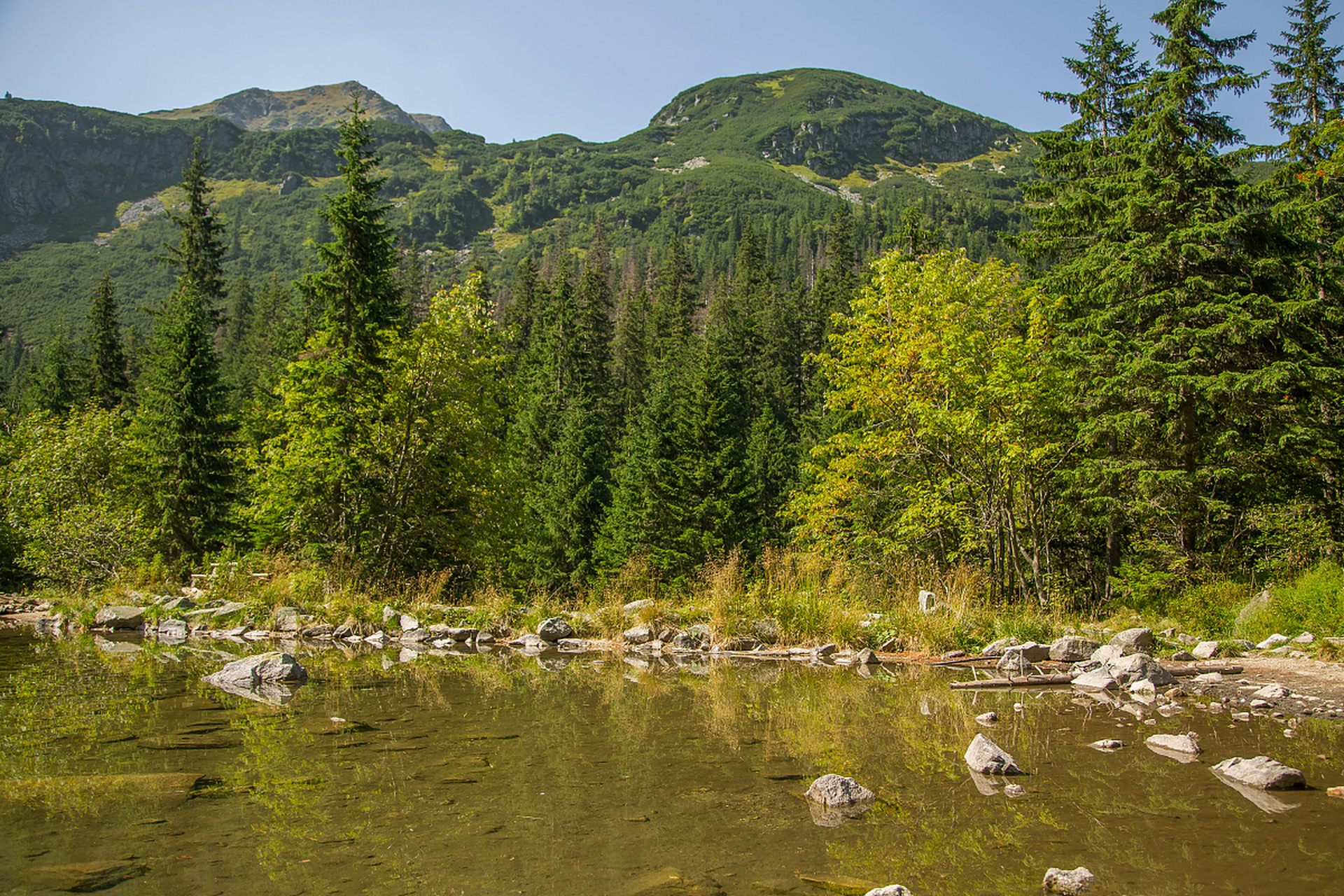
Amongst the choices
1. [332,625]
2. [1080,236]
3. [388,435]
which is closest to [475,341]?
[388,435]

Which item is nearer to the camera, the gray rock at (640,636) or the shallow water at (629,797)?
the shallow water at (629,797)

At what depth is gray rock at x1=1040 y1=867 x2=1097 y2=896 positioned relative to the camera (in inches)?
144

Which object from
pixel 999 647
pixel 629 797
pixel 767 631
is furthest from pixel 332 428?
pixel 629 797

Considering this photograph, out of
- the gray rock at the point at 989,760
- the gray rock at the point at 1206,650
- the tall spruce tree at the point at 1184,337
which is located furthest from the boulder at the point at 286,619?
the tall spruce tree at the point at 1184,337

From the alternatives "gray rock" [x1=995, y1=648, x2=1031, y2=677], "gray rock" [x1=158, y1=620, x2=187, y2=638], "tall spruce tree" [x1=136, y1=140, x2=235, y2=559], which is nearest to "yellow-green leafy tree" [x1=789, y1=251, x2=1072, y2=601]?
"gray rock" [x1=995, y1=648, x2=1031, y2=677]

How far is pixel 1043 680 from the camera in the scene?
30.0 ft

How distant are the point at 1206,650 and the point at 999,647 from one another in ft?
8.40

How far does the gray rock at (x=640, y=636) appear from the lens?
1340 cm

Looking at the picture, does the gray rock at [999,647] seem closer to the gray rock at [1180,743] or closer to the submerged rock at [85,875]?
the gray rock at [1180,743]

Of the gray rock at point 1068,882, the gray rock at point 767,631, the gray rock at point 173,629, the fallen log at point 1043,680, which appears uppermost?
the gray rock at point 1068,882

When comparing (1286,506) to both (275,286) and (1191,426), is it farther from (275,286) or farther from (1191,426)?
(275,286)

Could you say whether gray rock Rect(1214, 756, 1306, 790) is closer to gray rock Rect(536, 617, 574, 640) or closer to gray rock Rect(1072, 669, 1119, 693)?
gray rock Rect(1072, 669, 1119, 693)

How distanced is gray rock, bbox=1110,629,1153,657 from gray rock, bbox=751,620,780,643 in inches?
197

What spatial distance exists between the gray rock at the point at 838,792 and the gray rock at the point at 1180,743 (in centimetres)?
283
